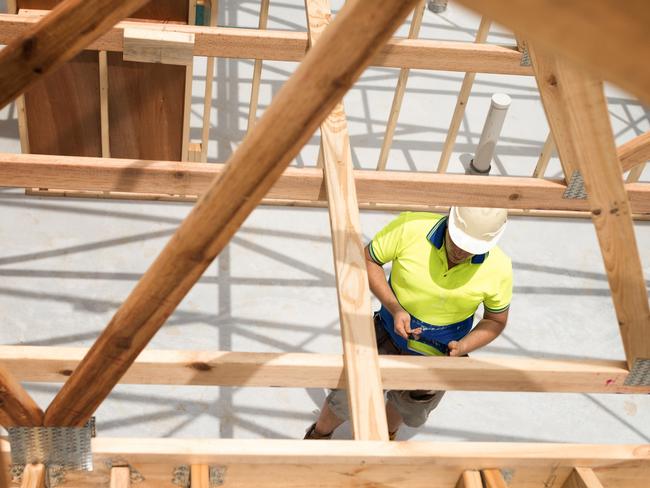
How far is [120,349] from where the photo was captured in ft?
8.43

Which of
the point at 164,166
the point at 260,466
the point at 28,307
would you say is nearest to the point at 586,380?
the point at 260,466

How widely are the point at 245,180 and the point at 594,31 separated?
123 centimetres

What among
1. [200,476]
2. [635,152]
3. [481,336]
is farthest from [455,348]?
[200,476]

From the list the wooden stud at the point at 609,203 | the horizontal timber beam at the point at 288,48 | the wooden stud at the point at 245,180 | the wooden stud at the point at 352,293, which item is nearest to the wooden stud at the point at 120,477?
the wooden stud at the point at 245,180

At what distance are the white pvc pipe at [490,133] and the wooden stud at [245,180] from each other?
5614 mm

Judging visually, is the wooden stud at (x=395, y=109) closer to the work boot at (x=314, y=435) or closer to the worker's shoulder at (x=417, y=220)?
the worker's shoulder at (x=417, y=220)

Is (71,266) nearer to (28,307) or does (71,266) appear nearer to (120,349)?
(28,307)

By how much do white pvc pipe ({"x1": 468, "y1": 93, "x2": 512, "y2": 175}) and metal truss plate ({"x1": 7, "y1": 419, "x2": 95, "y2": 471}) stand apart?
5547 millimetres

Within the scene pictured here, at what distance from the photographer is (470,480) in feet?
10.5

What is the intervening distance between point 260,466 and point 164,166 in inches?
81.3

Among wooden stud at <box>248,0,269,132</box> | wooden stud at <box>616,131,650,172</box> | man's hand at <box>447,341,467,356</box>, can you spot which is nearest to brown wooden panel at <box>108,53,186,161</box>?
wooden stud at <box>248,0,269,132</box>

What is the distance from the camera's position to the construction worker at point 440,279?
4.58 meters

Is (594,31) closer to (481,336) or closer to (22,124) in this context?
(481,336)

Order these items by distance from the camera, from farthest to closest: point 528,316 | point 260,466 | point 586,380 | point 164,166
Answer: point 528,316 → point 164,166 → point 586,380 → point 260,466
